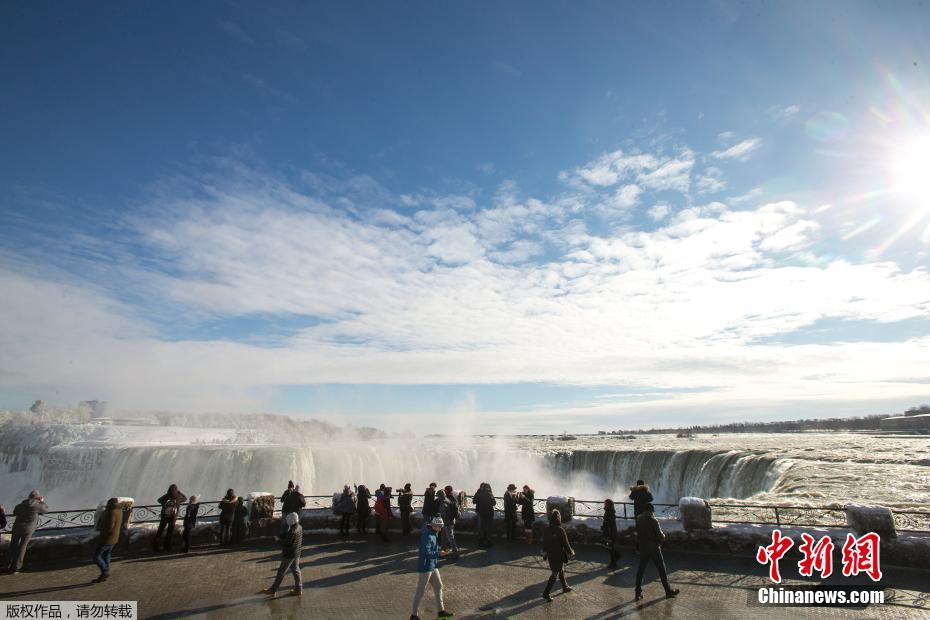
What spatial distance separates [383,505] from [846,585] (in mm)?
9860

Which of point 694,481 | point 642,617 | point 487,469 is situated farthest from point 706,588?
point 487,469

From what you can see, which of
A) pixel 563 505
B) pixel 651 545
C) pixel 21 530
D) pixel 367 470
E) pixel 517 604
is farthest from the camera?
pixel 367 470

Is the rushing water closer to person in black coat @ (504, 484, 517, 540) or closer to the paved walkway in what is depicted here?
the paved walkway

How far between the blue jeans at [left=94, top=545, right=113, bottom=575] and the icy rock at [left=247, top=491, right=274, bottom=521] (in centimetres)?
368

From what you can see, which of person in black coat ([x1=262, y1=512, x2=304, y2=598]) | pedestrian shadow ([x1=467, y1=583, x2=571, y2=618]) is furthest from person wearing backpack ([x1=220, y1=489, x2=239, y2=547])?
pedestrian shadow ([x1=467, y1=583, x2=571, y2=618])

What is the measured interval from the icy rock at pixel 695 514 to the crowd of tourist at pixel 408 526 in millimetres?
858

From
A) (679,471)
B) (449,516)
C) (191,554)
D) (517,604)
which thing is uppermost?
(449,516)

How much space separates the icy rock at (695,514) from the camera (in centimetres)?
1067

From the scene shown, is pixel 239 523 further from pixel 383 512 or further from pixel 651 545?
pixel 651 545

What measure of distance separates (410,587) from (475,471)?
43204mm

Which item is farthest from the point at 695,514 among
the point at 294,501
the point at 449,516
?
the point at 294,501

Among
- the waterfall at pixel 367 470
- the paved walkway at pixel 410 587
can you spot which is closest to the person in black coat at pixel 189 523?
the paved walkway at pixel 410 587

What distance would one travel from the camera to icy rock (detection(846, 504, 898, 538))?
930 cm

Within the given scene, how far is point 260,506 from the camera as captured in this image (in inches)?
515
